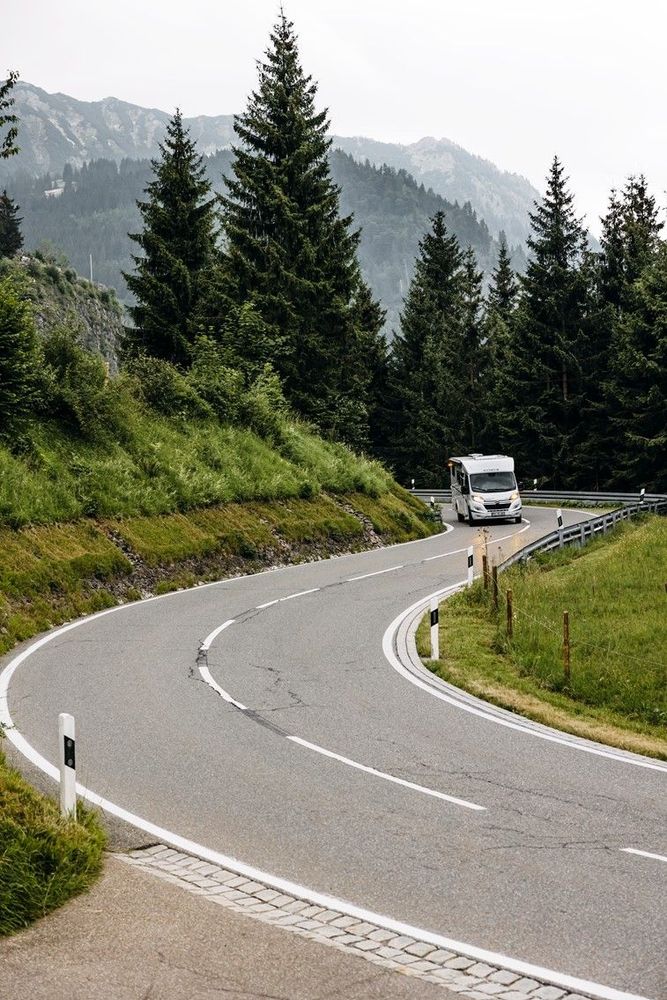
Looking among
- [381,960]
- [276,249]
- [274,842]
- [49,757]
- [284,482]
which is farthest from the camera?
[276,249]

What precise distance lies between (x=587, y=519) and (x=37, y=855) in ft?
129

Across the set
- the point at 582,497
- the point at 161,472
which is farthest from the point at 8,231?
the point at 161,472

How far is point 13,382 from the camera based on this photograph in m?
23.1

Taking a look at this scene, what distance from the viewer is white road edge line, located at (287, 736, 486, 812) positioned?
9.03 metres

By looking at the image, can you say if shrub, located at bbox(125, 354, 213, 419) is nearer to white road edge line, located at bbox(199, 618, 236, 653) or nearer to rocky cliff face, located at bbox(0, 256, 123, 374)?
white road edge line, located at bbox(199, 618, 236, 653)

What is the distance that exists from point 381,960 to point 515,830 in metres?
2.82

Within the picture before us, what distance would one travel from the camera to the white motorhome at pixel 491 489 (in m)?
41.3

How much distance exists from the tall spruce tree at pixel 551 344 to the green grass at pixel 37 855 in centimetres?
5168

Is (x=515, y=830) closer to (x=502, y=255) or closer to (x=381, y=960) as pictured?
(x=381, y=960)

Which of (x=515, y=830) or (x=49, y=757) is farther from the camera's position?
(x=49, y=757)

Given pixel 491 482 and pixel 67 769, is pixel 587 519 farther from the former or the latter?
pixel 67 769

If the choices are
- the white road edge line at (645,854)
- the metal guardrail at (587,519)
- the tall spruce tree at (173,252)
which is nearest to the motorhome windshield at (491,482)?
the metal guardrail at (587,519)

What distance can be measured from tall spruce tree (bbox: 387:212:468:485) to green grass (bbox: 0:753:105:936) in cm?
6069

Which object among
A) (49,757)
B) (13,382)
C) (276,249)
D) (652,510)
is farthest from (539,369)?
(49,757)
